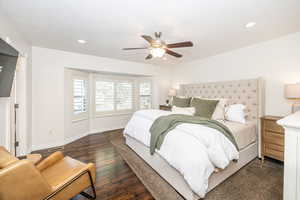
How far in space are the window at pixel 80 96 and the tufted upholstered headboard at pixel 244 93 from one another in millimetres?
3796

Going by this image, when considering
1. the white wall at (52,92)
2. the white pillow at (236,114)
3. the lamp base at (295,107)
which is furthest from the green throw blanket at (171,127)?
the white wall at (52,92)

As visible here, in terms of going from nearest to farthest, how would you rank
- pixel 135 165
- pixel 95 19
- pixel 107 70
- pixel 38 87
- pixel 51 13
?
1. pixel 51 13
2. pixel 95 19
3. pixel 135 165
4. pixel 38 87
5. pixel 107 70

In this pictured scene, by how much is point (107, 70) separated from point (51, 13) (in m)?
2.22

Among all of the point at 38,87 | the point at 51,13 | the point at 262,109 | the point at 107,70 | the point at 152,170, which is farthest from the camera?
the point at 107,70

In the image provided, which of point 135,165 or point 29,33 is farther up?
point 29,33

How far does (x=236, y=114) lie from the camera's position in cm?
273

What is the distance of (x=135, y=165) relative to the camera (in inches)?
97.0

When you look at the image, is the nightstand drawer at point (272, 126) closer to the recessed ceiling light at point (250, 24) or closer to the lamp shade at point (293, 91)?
the lamp shade at point (293, 91)

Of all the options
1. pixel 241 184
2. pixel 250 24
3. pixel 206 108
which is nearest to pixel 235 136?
pixel 241 184

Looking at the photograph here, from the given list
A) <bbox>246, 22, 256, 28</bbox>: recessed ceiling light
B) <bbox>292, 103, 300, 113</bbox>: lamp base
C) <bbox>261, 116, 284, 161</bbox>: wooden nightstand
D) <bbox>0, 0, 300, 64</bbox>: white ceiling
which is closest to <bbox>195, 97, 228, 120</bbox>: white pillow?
<bbox>261, 116, 284, 161</bbox>: wooden nightstand

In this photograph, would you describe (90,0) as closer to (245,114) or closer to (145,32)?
(145,32)

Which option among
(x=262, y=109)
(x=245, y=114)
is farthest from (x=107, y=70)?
(x=262, y=109)

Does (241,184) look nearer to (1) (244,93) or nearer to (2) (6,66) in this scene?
(1) (244,93)

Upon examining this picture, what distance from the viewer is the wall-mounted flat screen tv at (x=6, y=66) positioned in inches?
66.2
